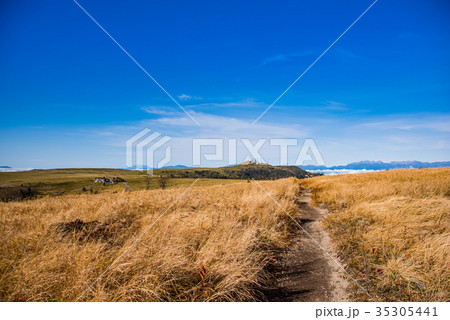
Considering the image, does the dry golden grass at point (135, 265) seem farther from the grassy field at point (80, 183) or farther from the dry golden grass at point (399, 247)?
the grassy field at point (80, 183)

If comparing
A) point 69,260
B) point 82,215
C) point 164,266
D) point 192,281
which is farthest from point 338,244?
point 82,215

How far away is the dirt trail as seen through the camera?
3709mm

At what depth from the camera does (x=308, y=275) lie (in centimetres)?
440

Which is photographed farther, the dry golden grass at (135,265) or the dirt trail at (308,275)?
the dirt trail at (308,275)

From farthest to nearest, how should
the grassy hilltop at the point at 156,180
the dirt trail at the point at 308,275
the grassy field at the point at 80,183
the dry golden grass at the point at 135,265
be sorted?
the grassy field at the point at 80,183, the grassy hilltop at the point at 156,180, the dirt trail at the point at 308,275, the dry golden grass at the point at 135,265

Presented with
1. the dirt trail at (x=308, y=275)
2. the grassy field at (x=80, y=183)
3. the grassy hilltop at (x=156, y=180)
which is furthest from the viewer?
the grassy field at (x=80, y=183)

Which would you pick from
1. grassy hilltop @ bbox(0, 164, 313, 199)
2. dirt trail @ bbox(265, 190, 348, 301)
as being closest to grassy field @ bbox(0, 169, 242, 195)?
grassy hilltop @ bbox(0, 164, 313, 199)

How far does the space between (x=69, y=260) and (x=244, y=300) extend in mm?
2931

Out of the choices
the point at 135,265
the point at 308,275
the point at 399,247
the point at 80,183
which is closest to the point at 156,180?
the point at 80,183

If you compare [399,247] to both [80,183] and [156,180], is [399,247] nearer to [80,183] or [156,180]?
[156,180]

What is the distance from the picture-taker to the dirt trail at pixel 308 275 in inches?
146

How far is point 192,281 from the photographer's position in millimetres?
3596

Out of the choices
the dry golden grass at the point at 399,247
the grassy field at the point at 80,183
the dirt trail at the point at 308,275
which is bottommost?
the grassy field at the point at 80,183

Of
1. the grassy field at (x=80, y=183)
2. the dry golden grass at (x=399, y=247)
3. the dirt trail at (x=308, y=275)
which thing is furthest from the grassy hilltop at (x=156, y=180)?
the dry golden grass at (x=399, y=247)
